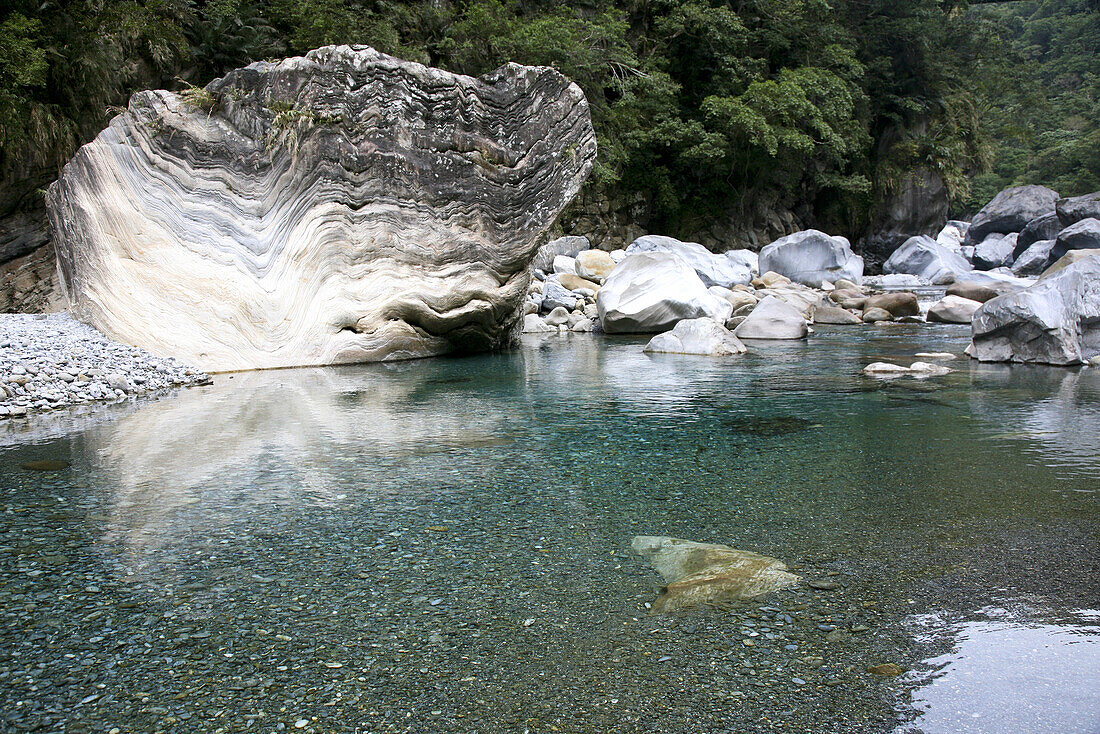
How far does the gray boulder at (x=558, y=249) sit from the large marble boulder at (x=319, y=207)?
361 inches

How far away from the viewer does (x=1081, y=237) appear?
24.1m

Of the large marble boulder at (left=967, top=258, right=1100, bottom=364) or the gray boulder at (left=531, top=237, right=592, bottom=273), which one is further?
the gray boulder at (left=531, top=237, right=592, bottom=273)

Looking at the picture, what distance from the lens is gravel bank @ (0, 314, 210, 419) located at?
689 cm

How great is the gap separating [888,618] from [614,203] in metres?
24.8

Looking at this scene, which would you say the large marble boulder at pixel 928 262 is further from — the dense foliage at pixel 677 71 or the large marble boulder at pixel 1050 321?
the large marble boulder at pixel 1050 321

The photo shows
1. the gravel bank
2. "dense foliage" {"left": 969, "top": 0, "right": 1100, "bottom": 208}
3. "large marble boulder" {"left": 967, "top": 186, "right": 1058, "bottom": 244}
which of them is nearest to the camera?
the gravel bank

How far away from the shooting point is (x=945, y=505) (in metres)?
3.90

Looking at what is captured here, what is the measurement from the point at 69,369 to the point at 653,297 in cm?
951

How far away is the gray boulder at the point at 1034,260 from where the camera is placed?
26125 mm

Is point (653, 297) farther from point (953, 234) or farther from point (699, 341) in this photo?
point (953, 234)

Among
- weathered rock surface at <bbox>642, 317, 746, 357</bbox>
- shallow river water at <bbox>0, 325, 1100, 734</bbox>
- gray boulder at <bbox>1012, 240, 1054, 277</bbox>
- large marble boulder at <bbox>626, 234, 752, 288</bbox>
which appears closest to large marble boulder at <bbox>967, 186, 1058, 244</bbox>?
gray boulder at <bbox>1012, 240, 1054, 277</bbox>

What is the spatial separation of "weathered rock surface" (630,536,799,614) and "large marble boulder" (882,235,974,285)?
25890 mm

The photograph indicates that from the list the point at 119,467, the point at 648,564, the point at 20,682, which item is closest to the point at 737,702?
the point at 648,564

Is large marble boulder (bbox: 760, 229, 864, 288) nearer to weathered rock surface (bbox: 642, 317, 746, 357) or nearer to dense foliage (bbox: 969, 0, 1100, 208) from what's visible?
weathered rock surface (bbox: 642, 317, 746, 357)
